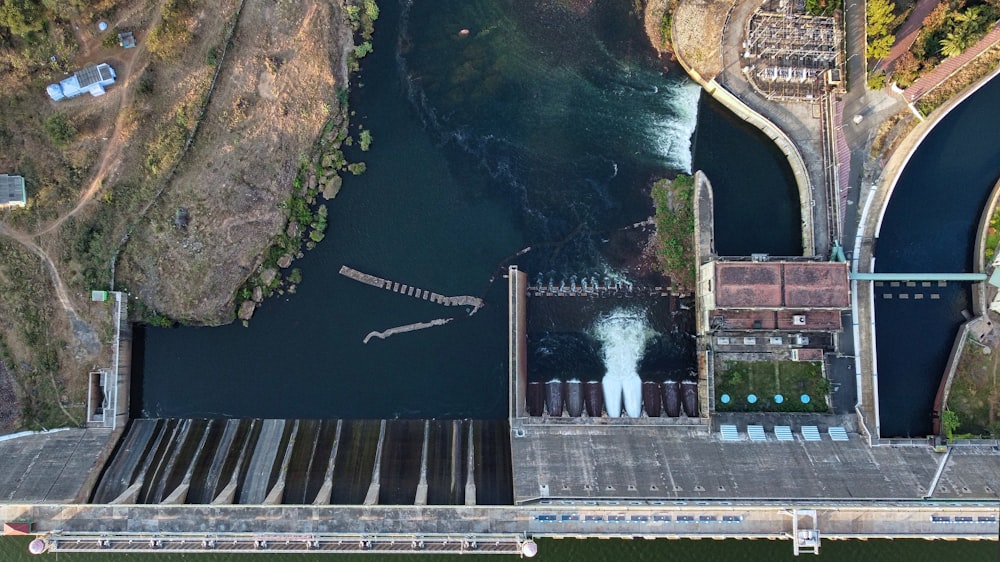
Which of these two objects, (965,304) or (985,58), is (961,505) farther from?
(985,58)

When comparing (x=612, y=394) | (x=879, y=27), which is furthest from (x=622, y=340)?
(x=879, y=27)

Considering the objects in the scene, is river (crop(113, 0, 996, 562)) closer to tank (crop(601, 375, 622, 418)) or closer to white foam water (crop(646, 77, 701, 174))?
white foam water (crop(646, 77, 701, 174))

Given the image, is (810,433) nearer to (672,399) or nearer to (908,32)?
(672,399)

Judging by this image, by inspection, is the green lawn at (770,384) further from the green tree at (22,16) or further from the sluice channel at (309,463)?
the green tree at (22,16)

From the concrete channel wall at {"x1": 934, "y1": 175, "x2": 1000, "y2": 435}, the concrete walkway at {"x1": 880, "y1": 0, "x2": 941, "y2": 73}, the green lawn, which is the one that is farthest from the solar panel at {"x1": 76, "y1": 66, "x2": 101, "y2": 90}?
the concrete channel wall at {"x1": 934, "y1": 175, "x2": 1000, "y2": 435}

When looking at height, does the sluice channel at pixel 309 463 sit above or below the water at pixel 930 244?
below

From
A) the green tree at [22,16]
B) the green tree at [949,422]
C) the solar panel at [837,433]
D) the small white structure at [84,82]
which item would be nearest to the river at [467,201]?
the solar panel at [837,433]
